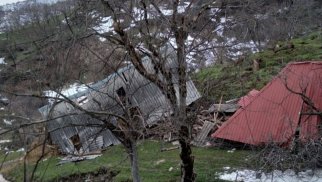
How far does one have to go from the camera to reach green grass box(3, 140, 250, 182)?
1606 centimetres

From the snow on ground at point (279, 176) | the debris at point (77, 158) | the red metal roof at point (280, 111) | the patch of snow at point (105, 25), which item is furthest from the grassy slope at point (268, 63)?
the patch of snow at point (105, 25)

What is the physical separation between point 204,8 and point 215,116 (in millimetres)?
9968

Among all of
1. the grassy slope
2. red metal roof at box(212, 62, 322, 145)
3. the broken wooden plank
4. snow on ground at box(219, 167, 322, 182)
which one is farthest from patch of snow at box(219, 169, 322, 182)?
the grassy slope

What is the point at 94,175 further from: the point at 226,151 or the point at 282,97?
the point at 282,97

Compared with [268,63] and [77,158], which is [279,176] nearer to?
[77,158]

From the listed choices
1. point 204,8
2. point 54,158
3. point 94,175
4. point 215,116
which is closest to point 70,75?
point 204,8

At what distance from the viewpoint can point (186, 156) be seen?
1162cm

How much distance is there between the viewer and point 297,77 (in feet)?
52.9

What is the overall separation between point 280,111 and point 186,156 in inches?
225

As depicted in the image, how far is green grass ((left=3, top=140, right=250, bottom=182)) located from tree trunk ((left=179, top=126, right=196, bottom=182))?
2256 mm

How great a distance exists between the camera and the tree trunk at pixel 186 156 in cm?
1075

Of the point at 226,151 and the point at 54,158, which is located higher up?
the point at 226,151

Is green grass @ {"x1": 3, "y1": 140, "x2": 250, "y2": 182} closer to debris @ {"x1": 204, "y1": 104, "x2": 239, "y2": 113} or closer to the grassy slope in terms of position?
debris @ {"x1": 204, "y1": 104, "x2": 239, "y2": 113}

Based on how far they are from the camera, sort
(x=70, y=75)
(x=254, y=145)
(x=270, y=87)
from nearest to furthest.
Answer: (x=70, y=75) < (x=254, y=145) < (x=270, y=87)
